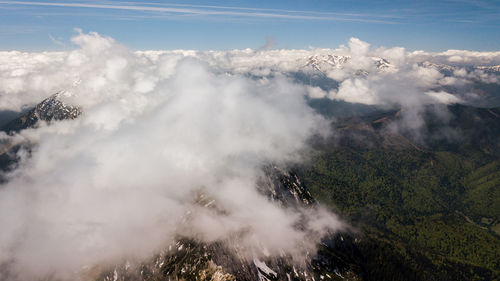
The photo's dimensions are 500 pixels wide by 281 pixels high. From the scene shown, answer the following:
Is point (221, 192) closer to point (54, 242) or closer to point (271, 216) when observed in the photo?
point (271, 216)

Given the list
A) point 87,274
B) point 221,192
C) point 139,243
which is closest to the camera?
point 87,274

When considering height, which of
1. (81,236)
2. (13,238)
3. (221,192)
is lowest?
(13,238)

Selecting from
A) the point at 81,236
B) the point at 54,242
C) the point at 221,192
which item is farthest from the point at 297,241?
the point at 54,242

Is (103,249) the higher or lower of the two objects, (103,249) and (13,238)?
the higher

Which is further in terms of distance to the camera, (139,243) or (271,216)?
(271,216)

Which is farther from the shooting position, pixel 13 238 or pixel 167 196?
pixel 167 196

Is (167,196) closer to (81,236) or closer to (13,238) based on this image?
(81,236)

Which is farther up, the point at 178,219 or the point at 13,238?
the point at 178,219

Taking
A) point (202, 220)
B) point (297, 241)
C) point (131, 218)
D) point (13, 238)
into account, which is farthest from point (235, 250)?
point (13, 238)

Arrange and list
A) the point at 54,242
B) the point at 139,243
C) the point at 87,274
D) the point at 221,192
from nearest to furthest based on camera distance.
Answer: the point at 87,274
the point at 139,243
the point at 54,242
the point at 221,192
